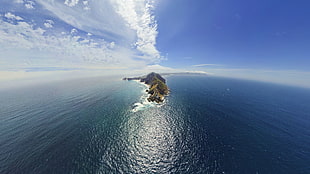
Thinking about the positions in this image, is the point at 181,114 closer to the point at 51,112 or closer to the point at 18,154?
the point at 18,154

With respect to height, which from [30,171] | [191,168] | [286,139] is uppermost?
[286,139]

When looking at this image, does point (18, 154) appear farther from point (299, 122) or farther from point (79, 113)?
point (299, 122)

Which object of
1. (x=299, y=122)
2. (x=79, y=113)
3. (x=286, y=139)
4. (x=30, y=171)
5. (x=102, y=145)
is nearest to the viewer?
(x=30, y=171)

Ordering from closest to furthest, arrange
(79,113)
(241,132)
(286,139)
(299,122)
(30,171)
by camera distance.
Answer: (30,171) < (286,139) < (241,132) < (299,122) < (79,113)

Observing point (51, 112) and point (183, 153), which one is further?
point (51, 112)

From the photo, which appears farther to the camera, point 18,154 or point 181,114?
point 181,114

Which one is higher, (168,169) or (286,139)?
(286,139)

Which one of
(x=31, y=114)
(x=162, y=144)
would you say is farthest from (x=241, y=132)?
(x=31, y=114)

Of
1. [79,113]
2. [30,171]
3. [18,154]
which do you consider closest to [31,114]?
[79,113]

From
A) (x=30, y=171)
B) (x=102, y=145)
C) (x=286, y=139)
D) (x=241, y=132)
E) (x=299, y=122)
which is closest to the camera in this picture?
(x=30, y=171)
